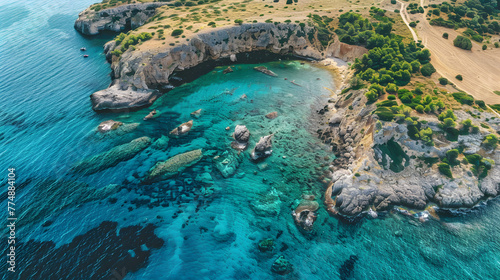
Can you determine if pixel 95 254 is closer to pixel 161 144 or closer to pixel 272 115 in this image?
pixel 161 144

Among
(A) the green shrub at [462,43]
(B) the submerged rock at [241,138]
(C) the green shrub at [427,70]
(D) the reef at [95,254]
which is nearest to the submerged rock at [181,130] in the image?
(B) the submerged rock at [241,138]

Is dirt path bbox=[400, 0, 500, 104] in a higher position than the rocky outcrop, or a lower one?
lower

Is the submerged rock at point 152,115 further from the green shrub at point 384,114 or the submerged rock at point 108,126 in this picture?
the green shrub at point 384,114

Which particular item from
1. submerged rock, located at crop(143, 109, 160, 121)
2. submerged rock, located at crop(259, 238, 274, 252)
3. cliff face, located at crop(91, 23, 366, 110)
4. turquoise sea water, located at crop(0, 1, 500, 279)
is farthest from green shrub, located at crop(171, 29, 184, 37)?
submerged rock, located at crop(259, 238, 274, 252)

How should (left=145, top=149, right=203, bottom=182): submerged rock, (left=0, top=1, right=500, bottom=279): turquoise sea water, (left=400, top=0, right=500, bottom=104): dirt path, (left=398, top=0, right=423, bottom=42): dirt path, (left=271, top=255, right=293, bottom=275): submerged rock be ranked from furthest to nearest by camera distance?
(left=398, top=0, right=423, bottom=42): dirt path
(left=400, top=0, right=500, bottom=104): dirt path
(left=145, top=149, right=203, bottom=182): submerged rock
(left=0, top=1, right=500, bottom=279): turquoise sea water
(left=271, top=255, right=293, bottom=275): submerged rock

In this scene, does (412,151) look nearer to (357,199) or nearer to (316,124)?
(357,199)

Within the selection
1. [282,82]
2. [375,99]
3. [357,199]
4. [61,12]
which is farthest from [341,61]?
[61,12]

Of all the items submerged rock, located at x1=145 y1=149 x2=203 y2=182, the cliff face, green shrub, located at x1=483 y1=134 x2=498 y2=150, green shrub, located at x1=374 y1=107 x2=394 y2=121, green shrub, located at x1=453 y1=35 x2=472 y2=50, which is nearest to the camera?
A: green shrub, located at x1=483 y1=134 x2=498 y2=150

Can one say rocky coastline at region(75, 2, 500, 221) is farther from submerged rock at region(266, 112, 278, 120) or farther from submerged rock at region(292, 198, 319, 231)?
submerged rock at region(266, 112, 278, 120)
